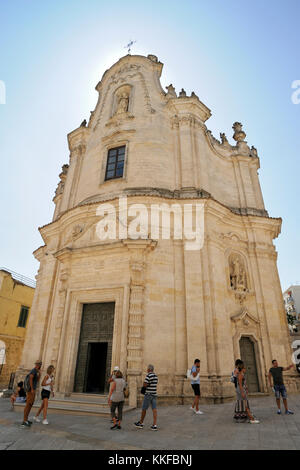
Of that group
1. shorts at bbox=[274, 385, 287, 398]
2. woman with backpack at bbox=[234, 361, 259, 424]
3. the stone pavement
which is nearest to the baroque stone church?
the stone pavement

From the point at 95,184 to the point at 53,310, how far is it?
7.00m

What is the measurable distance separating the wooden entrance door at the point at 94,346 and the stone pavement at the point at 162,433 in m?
3.18

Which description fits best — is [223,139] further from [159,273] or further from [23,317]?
[23,317]

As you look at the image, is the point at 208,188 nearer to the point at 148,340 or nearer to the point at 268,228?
the point at 268,228

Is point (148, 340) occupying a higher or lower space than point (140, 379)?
higher

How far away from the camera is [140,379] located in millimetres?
9992

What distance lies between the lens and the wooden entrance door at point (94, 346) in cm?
1145

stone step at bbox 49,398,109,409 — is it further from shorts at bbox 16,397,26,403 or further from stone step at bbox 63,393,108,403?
shorts at bbox 16,397,26,403

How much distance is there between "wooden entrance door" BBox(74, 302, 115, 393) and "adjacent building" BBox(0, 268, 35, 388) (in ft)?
43.7

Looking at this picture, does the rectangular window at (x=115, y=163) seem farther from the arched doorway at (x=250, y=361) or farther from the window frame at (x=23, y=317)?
the window frame at (x=23, y=317)

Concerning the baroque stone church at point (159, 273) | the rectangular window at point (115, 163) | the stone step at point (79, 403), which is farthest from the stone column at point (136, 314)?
the rectangular window at point (115, 163)

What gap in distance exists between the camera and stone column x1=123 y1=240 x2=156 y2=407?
9.93 m
